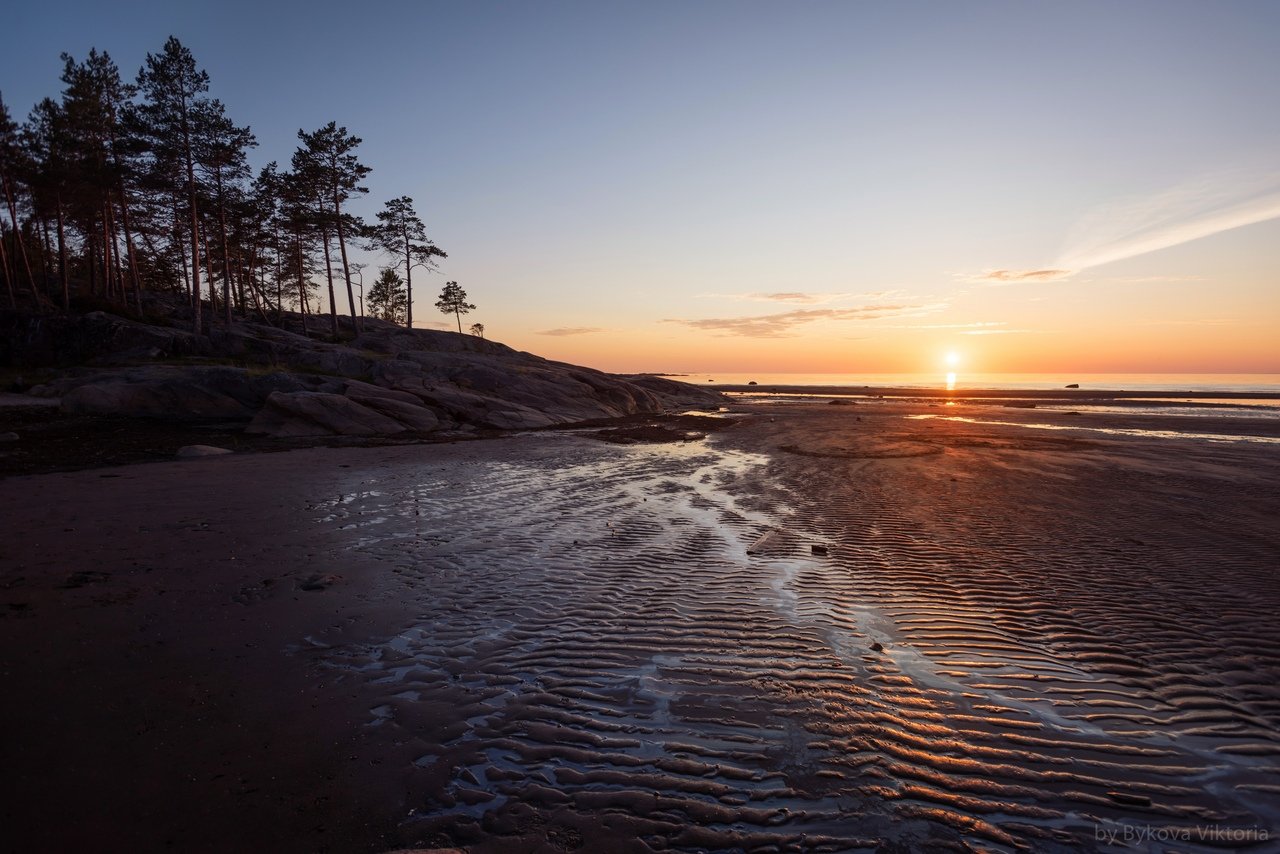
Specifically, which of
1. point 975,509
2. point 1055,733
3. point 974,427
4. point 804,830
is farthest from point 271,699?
point 974,427

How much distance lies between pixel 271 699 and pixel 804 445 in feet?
79.8

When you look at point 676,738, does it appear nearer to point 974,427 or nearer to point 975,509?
point 975,509

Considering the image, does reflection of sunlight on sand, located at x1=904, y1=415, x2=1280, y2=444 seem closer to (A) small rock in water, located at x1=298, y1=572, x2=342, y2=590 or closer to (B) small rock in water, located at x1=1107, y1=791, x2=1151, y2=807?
(B) small rock in water, located at x1=1107, y1=791, x2=1151, y2=807

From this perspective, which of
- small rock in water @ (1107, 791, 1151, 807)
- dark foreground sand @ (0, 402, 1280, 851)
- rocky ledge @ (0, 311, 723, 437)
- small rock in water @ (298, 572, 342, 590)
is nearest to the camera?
dark foreground sand @ (0, 402, 1280, 851)

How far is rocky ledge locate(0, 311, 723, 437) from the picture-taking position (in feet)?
87.7

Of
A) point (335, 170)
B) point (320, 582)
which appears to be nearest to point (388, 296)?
point (335, 170)

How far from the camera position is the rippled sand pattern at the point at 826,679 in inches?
160

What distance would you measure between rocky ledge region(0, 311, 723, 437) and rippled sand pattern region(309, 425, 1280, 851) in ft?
58.5

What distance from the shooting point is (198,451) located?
764 inches

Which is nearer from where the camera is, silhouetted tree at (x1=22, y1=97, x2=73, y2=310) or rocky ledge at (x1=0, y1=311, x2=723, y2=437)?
rocky ledge at (x1=0, y1=311, x2=723, y2=437)

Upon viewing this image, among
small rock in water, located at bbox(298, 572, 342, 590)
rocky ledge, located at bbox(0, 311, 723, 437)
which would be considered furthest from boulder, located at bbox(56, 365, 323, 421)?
small rock in water, located at bbox(298, 572, 342, 590)

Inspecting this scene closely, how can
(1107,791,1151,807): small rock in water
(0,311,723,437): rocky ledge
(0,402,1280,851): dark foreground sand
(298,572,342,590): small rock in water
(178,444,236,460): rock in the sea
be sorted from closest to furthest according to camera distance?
(0,402,1280,851): dark foreground sand
(1107,791,1151,807): small rock in water
(298,572,342,590): small rock in water
(178,444,236,460): rock in the sea
(0,311,723,437): rocky ledge

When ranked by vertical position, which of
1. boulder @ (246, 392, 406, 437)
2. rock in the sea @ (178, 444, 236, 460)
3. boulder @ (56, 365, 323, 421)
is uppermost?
boulder @ (56, 365, 323, 421)

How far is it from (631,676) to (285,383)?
31.7 m
